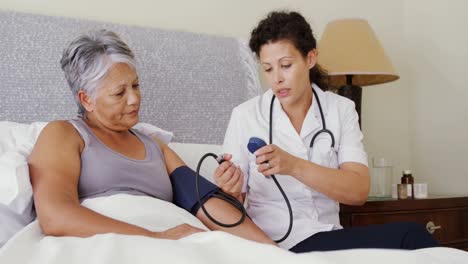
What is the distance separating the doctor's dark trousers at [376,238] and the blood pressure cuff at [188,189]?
273mm

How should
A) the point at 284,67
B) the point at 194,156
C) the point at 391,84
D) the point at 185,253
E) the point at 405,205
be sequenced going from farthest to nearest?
the point at 391,84 < the point at 405,205 < the point at 194,156 < the point at 284,67 < the point at 185,253

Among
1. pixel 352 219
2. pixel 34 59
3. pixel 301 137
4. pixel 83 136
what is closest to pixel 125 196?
pixel 83 136

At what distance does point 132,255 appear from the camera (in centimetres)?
76

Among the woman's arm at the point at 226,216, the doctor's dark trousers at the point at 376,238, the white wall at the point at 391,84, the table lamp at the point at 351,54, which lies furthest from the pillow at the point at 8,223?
the table lamp at the point at 351,54


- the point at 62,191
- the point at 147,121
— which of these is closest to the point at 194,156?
the point at 147,121

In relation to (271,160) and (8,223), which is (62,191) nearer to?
(8,223)

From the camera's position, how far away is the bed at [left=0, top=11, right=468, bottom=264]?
2.56 feet

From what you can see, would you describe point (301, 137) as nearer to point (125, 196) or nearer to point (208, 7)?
point (125, 196)

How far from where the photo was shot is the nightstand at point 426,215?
1.97 meters

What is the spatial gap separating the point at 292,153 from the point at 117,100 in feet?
1.58

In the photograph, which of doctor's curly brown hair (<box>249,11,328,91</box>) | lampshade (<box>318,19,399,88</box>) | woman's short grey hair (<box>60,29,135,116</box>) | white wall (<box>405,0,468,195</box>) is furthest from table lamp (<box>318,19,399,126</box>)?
woman's short grey hair (<box>60,29,135,116</box>)

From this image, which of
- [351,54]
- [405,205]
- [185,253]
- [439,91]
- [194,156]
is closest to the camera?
[185,253]

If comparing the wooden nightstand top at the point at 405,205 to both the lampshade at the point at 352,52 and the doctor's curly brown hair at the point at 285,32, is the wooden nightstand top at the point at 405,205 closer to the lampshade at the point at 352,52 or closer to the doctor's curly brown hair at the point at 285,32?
the lampshade at the point at 352,52

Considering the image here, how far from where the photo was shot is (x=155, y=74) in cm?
185
